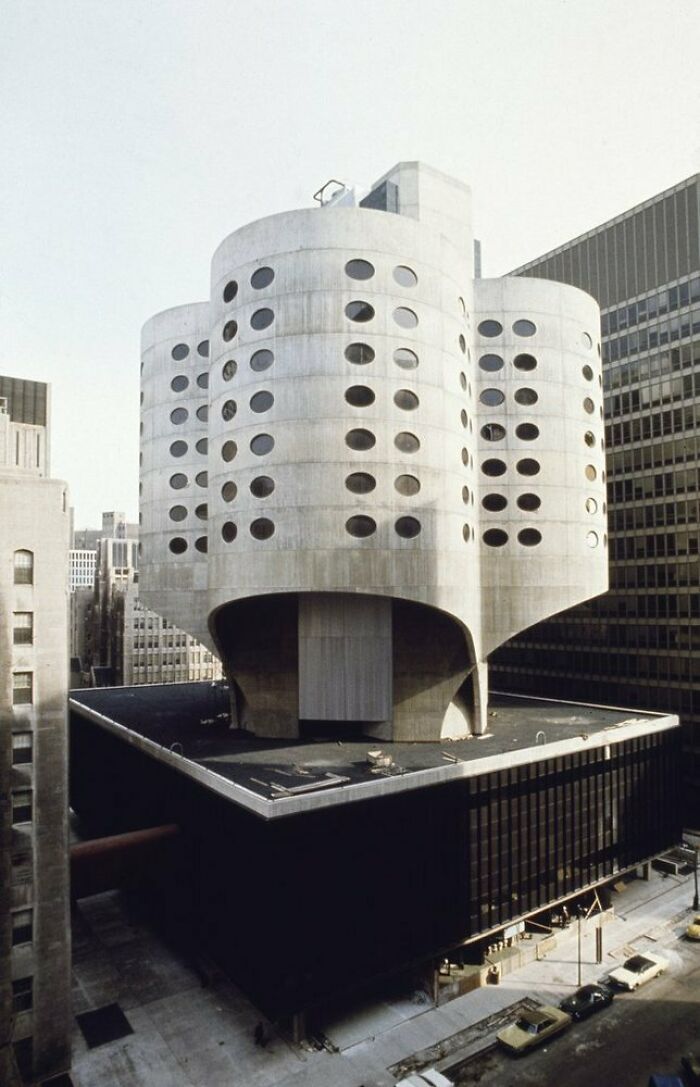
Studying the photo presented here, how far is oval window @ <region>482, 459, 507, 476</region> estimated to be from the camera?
4622cm

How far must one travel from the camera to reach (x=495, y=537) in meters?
45.9

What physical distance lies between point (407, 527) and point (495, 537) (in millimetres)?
10718

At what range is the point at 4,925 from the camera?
26250 mm

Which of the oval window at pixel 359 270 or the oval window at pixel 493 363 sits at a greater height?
the oval window at pixel 359 270

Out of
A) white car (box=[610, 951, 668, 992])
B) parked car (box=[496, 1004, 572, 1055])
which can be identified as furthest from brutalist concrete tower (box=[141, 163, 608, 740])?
parked car (box=[496, 1004, 572, 1055])

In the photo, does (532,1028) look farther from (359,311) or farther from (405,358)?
(359,311)

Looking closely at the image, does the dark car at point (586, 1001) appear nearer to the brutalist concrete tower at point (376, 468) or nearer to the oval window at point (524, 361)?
the brutalist concrete tower at point (376, 468)

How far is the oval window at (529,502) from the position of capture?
1797 inches

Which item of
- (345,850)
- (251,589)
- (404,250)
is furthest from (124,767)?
(404,250)

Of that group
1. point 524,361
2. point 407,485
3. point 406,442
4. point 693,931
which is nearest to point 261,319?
point 406,442

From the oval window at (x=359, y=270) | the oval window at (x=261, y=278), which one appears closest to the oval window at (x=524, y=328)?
the oval window at (x=359, y=270)

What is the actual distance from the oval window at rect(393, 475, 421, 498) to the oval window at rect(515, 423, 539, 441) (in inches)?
461

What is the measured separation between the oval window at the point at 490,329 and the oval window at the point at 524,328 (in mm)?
955

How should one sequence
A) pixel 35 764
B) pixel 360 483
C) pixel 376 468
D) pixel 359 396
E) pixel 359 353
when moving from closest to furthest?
pixel 35 764
pixel 360 483
pixel 376 468
pixel 359 396
pixel 359 353
